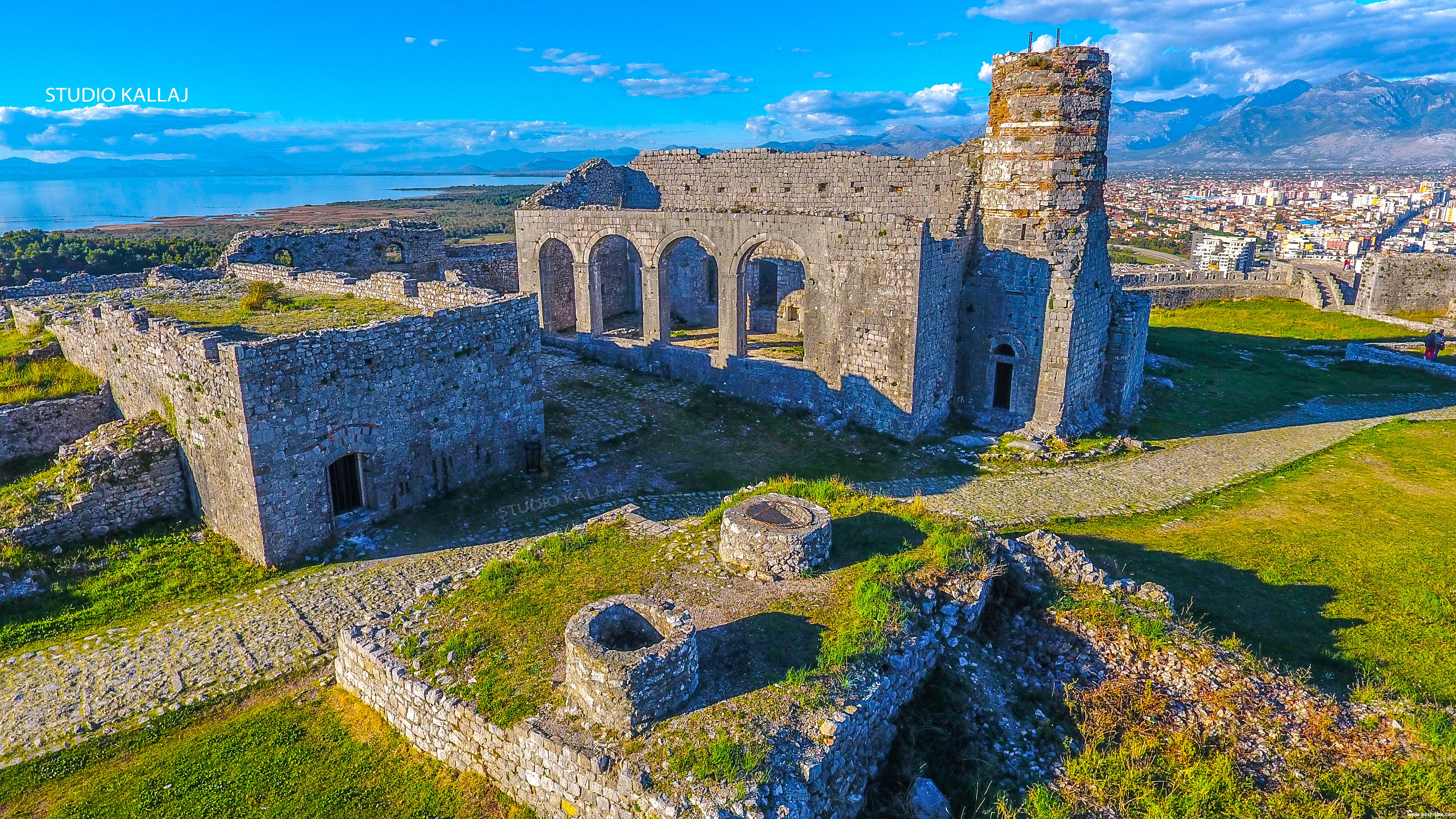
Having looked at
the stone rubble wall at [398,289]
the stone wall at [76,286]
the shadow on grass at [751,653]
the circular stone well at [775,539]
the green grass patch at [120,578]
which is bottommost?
the green grass patch at [120,578]

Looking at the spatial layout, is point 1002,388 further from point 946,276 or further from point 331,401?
point 331,401

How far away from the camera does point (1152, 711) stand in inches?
324

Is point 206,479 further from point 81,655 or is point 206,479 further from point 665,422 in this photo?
point 665,422

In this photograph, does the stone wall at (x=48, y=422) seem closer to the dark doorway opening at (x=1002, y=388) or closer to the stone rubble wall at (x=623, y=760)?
the stone rubble wall at (x=623, y=760)

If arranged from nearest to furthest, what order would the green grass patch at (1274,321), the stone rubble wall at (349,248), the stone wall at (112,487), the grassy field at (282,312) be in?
the stone wall at (112,487) < the grassy field at (282,312) < the stone rubble wall at (349,248) < the green grass patch at (1274,321)

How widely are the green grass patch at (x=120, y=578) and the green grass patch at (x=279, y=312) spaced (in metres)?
3.47

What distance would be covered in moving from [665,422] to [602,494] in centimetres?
412

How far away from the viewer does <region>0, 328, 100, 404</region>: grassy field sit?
13602 millimetres

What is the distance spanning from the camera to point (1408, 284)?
3519 centimetres

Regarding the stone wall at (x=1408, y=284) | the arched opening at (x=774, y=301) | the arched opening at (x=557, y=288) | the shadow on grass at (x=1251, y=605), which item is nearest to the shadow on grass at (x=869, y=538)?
the shadow on grass at (x=1251, y=605)

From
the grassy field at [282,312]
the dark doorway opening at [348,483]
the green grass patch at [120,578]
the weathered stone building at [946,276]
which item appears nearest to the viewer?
the green grass patch at [120,578]

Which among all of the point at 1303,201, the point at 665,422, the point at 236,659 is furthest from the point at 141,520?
the point at 1303,201

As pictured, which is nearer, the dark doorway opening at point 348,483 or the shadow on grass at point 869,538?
the shadow on grass at point 869,538

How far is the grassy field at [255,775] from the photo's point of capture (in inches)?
284
